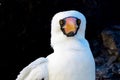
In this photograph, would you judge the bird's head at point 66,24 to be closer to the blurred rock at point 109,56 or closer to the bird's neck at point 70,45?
the bird's neck at point 70,45

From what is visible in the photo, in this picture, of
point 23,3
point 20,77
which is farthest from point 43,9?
point 20,77

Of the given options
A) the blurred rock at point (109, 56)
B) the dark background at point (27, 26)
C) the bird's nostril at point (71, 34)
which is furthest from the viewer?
the dark background at point (27, 26)

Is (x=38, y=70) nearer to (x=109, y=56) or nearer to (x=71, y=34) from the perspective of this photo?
(x=71, y=34)

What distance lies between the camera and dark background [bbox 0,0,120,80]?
236 inches

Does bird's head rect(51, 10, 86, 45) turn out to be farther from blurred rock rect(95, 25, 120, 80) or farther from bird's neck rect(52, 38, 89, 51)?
blurred rock rect(95, 25, 120, 80)

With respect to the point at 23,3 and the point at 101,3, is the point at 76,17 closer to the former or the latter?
the point at 23,3

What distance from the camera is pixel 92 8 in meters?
6.18

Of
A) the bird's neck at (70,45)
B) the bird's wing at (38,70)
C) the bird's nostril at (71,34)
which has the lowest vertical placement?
the bird's wing at (38,70)

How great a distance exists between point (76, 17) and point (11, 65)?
2.83 m

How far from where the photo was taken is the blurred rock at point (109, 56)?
5.63 metres

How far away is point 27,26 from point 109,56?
940 mm

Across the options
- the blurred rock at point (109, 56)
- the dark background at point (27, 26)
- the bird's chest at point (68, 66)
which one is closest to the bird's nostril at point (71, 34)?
the bird's chest at point (68, 66)

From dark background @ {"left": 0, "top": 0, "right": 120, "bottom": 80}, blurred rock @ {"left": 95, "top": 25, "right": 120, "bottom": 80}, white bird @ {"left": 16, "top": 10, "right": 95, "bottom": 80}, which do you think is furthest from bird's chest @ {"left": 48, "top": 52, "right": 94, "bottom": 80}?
dark background @ {"left": 0, "top": 0, "right": 120, "bottom": 80}

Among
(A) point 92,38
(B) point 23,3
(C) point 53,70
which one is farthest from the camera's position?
(A) point 92,38
